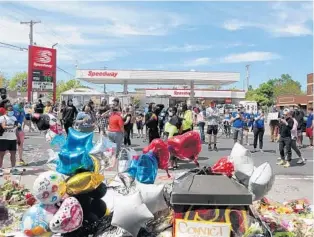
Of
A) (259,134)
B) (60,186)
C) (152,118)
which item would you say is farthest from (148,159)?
(259,134)

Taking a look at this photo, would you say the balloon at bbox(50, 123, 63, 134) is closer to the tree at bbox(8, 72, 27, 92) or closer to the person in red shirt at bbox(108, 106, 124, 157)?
the person in red shirt at bbox(108, 106, 124, 157)

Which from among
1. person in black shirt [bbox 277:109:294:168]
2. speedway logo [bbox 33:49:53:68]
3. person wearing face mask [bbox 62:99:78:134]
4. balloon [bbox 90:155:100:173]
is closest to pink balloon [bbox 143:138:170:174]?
balloon [bbox 90:155:100:173]

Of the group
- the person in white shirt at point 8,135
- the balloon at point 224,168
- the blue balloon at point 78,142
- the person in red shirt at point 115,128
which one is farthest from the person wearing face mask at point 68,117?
the balloon at point 224,168

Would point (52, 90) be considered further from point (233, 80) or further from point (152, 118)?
point (152, 118)

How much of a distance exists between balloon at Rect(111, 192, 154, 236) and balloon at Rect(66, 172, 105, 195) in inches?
12.8

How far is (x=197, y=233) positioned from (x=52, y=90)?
101 ft

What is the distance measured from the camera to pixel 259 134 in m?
13.4

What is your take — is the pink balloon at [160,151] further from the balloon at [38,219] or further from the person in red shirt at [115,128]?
the person in red shirt at [115,128]

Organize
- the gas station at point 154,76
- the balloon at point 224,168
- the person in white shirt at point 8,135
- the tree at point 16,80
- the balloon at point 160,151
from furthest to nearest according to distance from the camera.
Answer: the tree at point 16,80 < the gas station at point 154,76 < the person in white shirt at point 8,135 < the balloon at point 160,151 < the balloon at point 224,168

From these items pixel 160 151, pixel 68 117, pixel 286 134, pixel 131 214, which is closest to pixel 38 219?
pixel 131 214

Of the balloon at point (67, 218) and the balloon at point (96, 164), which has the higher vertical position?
the balloon at point (96, 164)

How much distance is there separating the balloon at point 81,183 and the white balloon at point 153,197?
1.50 ft

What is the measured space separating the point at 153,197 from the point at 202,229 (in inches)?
26.9

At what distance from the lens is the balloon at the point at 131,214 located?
367cm
